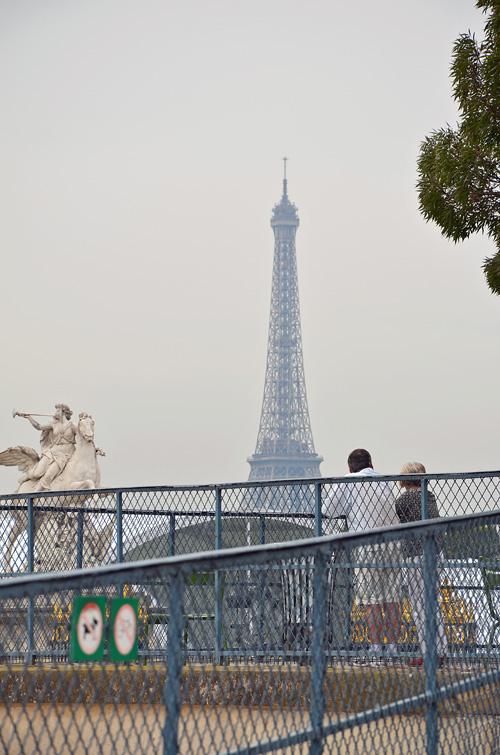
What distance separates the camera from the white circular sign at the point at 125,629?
288 cm

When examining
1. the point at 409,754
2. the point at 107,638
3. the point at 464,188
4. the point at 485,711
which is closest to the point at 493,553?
the point at 485,711

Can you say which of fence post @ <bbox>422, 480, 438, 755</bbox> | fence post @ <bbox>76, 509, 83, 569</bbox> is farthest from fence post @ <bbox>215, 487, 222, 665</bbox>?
fence post @ <bbox>422, 480, 438, 755</bbox>

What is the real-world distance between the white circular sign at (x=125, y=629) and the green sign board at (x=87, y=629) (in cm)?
12

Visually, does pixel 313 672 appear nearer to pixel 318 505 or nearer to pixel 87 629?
pixel 87 629

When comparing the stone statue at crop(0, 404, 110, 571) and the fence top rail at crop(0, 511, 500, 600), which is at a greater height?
the stone statue at crop(0, 404, 110, 571)

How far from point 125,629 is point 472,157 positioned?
35.1ft

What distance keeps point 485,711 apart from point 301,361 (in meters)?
110

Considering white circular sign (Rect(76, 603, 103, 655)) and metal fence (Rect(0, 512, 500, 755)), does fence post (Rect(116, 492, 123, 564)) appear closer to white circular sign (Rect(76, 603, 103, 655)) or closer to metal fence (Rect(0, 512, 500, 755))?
metal fence (Rect(0, 512, 500, 755))

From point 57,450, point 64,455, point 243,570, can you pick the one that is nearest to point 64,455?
point 64,455

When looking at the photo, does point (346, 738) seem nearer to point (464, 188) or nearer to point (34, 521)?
point (34, 521)

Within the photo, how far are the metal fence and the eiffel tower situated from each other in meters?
98.3

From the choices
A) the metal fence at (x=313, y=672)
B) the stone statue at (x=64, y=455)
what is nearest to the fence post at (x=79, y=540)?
the metal fence at (x=313, y=672)

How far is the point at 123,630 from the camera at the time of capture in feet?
9.56

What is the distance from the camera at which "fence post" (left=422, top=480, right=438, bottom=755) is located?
4.32m
